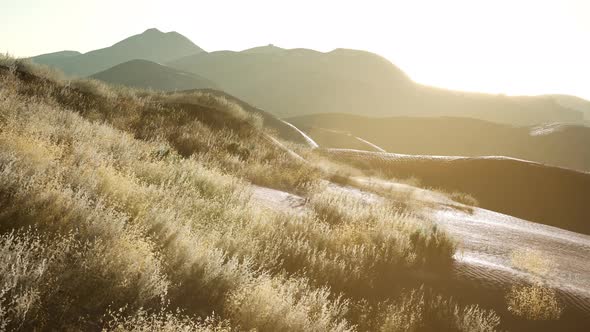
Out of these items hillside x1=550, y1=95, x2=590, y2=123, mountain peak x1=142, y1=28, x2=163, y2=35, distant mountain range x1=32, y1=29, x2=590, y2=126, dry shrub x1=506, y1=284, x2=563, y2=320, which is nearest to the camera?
dry shrub x1=506, y1=284, x2=563, y2=320

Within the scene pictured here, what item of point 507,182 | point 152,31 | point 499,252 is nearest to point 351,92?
point 507,182

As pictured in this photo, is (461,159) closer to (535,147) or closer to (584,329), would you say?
(584,329)

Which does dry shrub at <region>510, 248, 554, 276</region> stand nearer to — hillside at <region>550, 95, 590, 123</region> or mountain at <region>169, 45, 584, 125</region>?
mountain at <region>169, 45, 584, 125</region>

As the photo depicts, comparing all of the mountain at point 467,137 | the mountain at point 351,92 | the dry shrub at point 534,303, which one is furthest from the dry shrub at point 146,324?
the mountain at point 351,92

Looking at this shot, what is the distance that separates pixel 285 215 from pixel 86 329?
4446 millimetres

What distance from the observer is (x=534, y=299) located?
5.65 m

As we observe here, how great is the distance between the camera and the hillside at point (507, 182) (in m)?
22.4

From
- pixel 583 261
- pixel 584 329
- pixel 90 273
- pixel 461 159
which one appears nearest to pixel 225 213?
pixel 90 273

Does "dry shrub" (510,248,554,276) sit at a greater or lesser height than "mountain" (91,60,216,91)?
lesser

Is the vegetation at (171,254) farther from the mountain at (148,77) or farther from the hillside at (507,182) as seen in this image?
the mountain at (148,77)

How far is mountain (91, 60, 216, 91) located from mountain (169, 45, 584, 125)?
2591 centimetres

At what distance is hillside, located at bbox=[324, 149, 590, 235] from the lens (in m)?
22.4

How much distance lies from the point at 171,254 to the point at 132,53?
608 feet

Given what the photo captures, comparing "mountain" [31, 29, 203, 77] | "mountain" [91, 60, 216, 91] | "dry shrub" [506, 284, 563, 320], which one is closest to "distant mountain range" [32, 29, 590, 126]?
"mountain" [91, 60, 216, 91]
